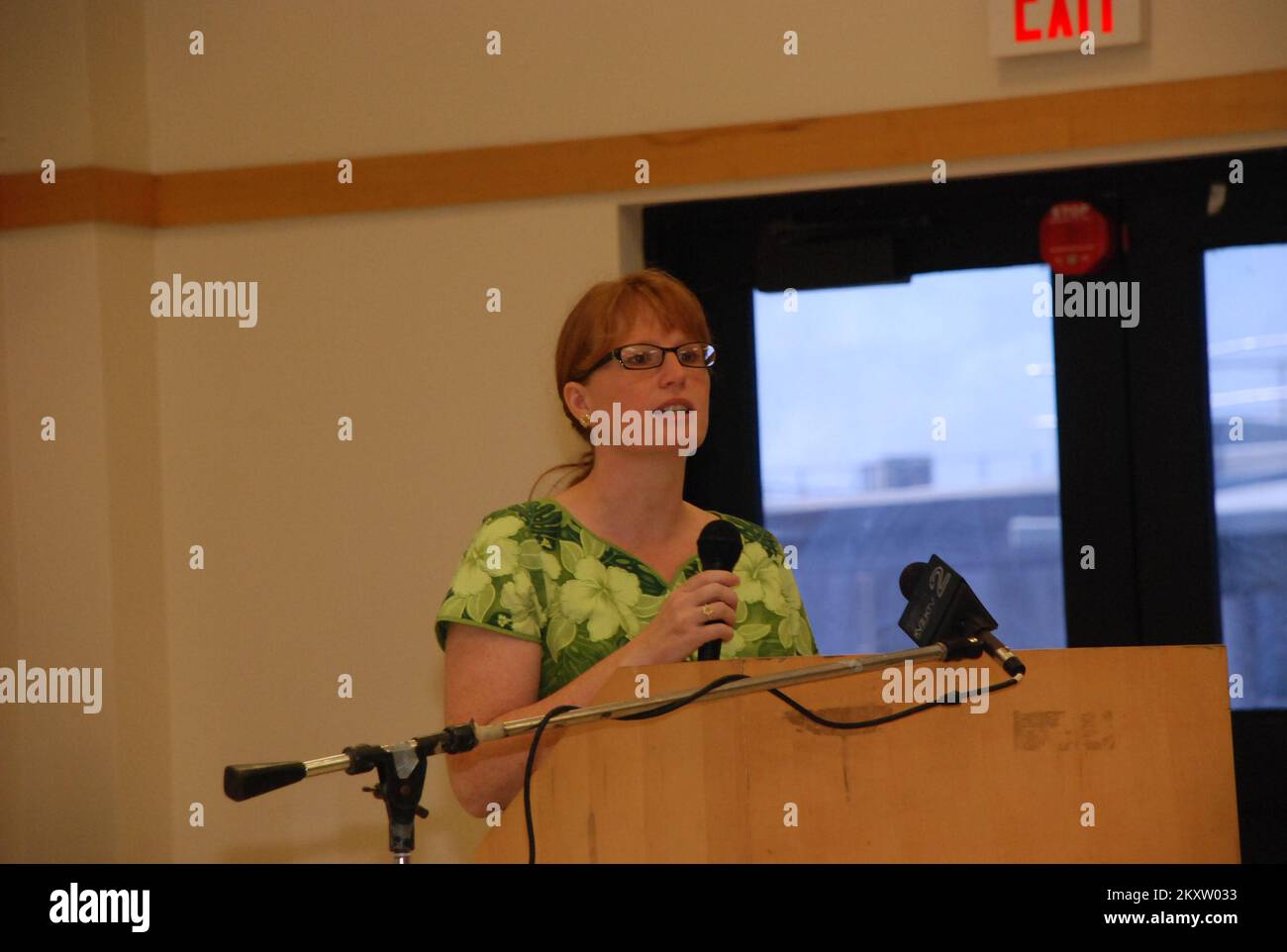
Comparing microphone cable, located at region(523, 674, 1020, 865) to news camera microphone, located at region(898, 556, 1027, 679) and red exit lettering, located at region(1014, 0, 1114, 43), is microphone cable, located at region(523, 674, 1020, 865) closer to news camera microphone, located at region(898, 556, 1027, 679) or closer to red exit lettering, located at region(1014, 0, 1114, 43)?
news camera microphone, located at region(898, 556, 1027, 679)

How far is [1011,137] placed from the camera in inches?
134

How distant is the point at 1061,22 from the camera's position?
337cm

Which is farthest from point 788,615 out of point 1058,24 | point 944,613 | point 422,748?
point 1058,24

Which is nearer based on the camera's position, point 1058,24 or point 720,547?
point 720,547

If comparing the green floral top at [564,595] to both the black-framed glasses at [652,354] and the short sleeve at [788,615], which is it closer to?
the short sleeve at [788,615]

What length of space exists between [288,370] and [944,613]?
8.28 ft

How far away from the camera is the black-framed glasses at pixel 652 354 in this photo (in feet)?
6.84

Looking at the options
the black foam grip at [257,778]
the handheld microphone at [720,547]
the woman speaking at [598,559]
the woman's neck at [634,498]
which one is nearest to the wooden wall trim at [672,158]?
the woman speaking at [598,559]

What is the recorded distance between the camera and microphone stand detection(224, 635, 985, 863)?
1.36 meters

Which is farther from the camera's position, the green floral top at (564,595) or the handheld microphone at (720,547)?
the green floral top at (564,595)

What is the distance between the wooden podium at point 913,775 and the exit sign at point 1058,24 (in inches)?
85.6

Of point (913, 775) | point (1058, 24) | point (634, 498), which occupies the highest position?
point (1058, 24)

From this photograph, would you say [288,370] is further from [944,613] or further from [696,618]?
[944,613]
